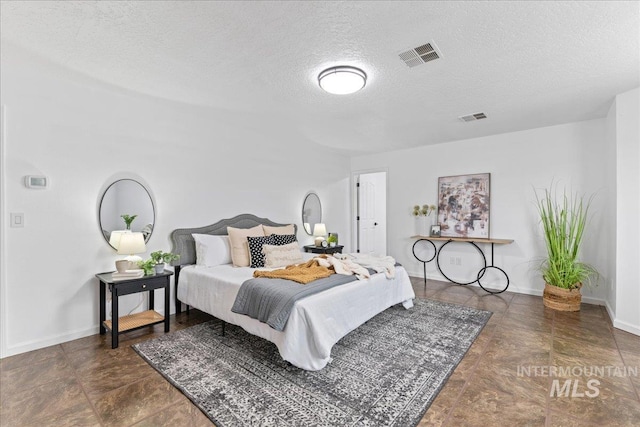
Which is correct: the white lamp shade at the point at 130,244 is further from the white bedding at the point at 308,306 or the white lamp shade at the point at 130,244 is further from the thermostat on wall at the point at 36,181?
the thermostat on wall at the point at 36,181

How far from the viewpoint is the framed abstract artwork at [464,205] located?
4.76m

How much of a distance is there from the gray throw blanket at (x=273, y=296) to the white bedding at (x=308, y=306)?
0.06 m

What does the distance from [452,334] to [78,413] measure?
2984mm

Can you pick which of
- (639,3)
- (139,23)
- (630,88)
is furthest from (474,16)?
(630,88)

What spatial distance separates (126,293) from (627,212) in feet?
16.5

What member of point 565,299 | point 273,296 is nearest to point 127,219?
point 273,296

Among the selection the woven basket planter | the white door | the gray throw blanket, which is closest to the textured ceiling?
the gray throw blanket

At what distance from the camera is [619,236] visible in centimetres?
310

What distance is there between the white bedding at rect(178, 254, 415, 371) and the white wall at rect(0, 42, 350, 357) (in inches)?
30.7

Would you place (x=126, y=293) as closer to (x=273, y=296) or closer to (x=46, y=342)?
(x=46, y=342)

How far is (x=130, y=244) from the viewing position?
9.46 ft

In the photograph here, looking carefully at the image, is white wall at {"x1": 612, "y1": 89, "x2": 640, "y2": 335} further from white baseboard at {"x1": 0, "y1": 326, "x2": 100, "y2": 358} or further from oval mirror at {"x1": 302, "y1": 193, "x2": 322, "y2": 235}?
white baseboard at {"x1": 0, "y1": 326, "x2": 100, "y2": 358}

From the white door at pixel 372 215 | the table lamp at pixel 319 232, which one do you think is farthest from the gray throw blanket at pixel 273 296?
the white door at pixel 372 215

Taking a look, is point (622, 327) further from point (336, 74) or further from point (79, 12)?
point (79, 12)
